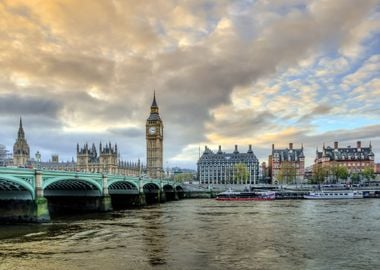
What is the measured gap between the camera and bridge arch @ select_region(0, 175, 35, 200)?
148ft

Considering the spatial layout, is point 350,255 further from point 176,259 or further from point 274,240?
point 176,259

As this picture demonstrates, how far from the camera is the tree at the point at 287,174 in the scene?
18043cm

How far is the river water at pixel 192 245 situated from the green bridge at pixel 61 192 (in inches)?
136

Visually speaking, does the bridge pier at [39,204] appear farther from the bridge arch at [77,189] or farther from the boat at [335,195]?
the boat at [335,195]

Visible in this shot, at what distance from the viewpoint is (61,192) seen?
67.8 m

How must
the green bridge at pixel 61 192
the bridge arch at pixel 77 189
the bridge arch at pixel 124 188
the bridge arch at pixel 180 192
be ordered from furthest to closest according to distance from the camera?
the bridge arch at pixel 180 192, the bridge arch at pixel 124 188, the bridge arch at pixel 77 189, the green bridge at pixel 61 192

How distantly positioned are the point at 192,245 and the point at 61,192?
3945 centimetres

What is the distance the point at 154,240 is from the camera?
118ft

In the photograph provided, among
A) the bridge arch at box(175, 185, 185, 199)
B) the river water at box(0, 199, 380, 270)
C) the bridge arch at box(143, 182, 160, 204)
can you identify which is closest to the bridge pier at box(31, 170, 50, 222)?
the river water at box(0, 199, 380, 270)

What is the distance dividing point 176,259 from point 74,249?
25.6ft

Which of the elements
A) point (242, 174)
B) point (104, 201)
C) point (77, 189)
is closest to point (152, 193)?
point (77, 189)

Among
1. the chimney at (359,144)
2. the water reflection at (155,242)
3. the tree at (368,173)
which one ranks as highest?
the chimney at (359,144)

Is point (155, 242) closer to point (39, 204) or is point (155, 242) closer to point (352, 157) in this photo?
point (39, 204)

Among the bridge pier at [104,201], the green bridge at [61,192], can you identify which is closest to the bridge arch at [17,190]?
the green bridge at [61,192]
